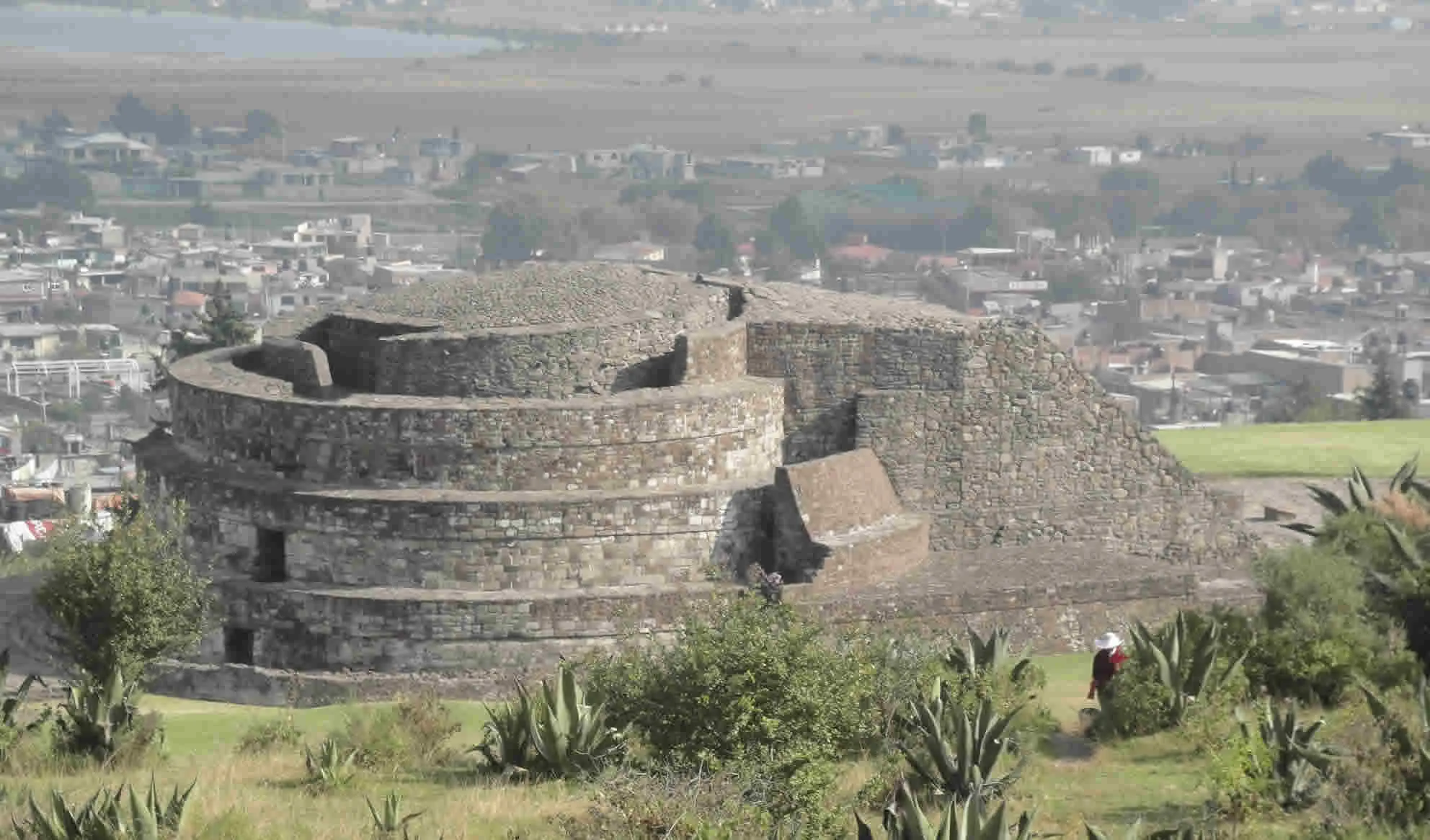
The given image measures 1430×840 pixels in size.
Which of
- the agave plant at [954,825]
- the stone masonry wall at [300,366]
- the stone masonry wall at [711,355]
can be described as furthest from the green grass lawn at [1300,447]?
the agave plant at [954,825]

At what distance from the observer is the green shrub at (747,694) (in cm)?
1602

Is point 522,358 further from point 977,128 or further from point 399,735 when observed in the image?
point 977,128

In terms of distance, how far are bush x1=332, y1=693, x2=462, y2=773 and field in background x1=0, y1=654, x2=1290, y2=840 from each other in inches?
10.0

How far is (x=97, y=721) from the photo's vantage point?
17469mm

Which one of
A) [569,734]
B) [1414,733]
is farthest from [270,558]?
[1414,733]

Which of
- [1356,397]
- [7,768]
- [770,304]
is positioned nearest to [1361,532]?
[770,304]

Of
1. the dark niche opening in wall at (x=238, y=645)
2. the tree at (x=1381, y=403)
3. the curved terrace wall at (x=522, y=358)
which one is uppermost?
the curved terrace wall at (x=522, y=358)

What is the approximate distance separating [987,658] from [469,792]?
467 centimetres

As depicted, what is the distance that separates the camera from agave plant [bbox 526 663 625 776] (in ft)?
54.2

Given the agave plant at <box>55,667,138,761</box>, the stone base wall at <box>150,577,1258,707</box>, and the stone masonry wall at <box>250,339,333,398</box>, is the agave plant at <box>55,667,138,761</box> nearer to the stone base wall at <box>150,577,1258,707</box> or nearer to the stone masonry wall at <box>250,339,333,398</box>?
the stone base wall at <box>150,577,1258,707</box>

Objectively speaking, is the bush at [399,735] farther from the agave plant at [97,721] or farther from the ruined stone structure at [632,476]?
the ruined stone structure at [632,476]

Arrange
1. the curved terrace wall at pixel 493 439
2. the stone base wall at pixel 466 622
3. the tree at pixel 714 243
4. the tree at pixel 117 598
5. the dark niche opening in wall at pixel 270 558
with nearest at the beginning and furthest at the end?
the tree at pixel 117 598
the stone base wall at pixel 466 622
the curved terrace wall at pixel 493 439
the dark niche opening in wall at pixel 270 558
the tree at pixel 714 243

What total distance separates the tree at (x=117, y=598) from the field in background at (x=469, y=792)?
90cm

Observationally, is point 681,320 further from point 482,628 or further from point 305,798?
point 305,798
